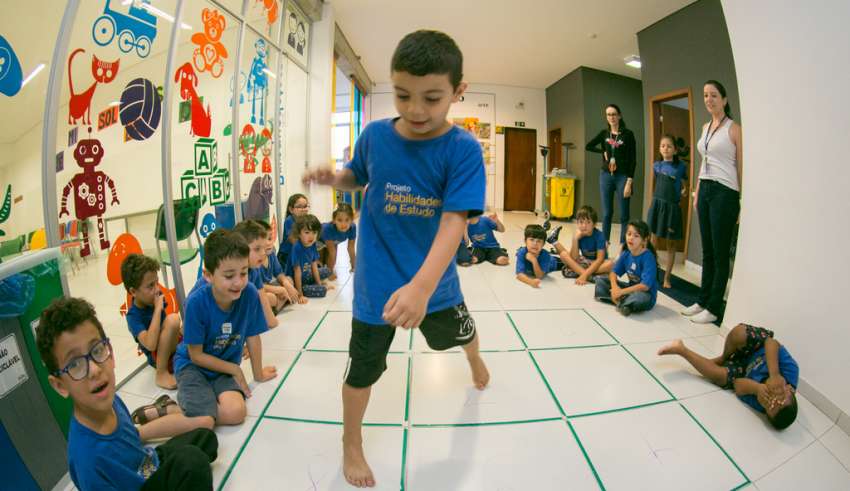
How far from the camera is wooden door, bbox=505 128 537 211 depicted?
9.32 metres

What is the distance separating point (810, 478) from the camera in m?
1.21

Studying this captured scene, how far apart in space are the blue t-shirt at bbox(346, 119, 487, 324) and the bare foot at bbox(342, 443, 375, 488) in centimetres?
Answer: 44

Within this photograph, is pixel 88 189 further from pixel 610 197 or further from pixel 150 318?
pixel 610 197

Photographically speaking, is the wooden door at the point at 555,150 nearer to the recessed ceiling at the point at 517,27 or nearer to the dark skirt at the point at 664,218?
the recessed ceiling at the point at 517,27

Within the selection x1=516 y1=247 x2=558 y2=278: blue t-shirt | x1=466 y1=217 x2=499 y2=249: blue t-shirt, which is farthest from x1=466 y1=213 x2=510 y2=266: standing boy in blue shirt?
x1=516 y1=247 x2=558 y2=278: blue t-shirt

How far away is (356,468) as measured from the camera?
115cm

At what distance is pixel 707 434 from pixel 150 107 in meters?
2.91

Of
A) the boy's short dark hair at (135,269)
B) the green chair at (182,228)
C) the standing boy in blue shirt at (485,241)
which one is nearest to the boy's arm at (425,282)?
the boy's short dark hair at (135,269)

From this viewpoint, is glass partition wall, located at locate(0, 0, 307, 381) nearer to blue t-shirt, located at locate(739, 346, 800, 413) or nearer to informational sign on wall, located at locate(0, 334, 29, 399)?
informational sign on wall, located at locate(0, 334, 29, 399)

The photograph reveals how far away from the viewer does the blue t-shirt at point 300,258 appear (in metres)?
2.93

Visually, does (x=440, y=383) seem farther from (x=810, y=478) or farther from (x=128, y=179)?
(x=128, y=179)

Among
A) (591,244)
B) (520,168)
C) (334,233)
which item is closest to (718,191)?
(591,244)

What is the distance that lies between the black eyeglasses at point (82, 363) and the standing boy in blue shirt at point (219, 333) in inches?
22.9

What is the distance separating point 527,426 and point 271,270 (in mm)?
2060
